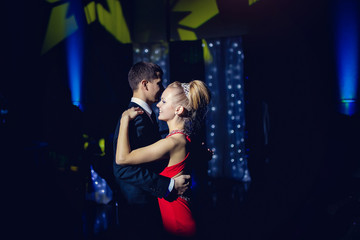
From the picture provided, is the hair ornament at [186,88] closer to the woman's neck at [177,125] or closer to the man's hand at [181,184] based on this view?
the woman's neck at [177,125]

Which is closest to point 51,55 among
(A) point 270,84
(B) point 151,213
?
(B) point 151,213

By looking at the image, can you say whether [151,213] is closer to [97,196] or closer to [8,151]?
[8,151]

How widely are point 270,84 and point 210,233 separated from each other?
2.96m

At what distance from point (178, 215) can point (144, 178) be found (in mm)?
283

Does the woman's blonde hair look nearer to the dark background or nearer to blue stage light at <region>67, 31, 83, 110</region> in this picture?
the dark background

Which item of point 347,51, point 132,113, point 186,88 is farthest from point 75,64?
point 347,51

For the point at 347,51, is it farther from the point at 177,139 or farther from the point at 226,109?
the point at 177,139

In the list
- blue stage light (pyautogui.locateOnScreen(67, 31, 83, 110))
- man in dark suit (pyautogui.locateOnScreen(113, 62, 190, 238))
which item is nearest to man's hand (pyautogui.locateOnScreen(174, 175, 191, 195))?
man in dark suit (pyautogui.locateOnScreen(113, 62, 190, 238))

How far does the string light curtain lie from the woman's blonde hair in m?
3.33

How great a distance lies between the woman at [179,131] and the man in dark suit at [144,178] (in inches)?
2.3

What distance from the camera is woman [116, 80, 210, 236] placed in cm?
127

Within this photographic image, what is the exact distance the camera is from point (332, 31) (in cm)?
397

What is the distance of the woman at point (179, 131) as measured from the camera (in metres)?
Answer: 1.27

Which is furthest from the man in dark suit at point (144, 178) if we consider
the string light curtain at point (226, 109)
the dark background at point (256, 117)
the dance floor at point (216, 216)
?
the string light curtain at point (226, 109)
